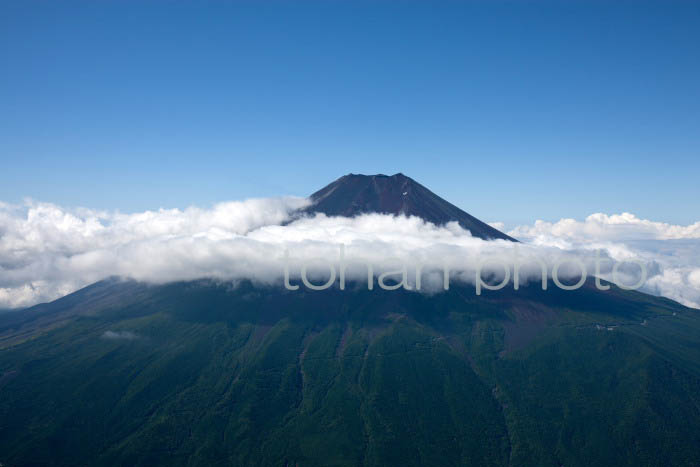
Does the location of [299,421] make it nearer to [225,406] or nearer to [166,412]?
[225,406]

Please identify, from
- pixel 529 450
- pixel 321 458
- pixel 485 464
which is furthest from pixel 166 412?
pixel 529 450

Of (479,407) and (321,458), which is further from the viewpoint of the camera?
(479,407)

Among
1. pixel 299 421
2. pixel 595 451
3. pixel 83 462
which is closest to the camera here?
pixel 83 462

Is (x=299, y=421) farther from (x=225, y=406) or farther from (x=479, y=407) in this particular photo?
(x=479, y=407)

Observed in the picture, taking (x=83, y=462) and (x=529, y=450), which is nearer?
(x=83, y=462)

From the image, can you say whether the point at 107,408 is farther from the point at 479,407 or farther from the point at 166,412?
the point at 479,407

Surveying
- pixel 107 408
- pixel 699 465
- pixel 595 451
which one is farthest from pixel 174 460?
pixel 699 465

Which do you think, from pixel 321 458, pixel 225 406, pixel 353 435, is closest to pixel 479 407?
pixel 353 435

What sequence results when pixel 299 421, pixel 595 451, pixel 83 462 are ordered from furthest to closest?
pixel 299 421, pixel 595 451, pixel 83 462
